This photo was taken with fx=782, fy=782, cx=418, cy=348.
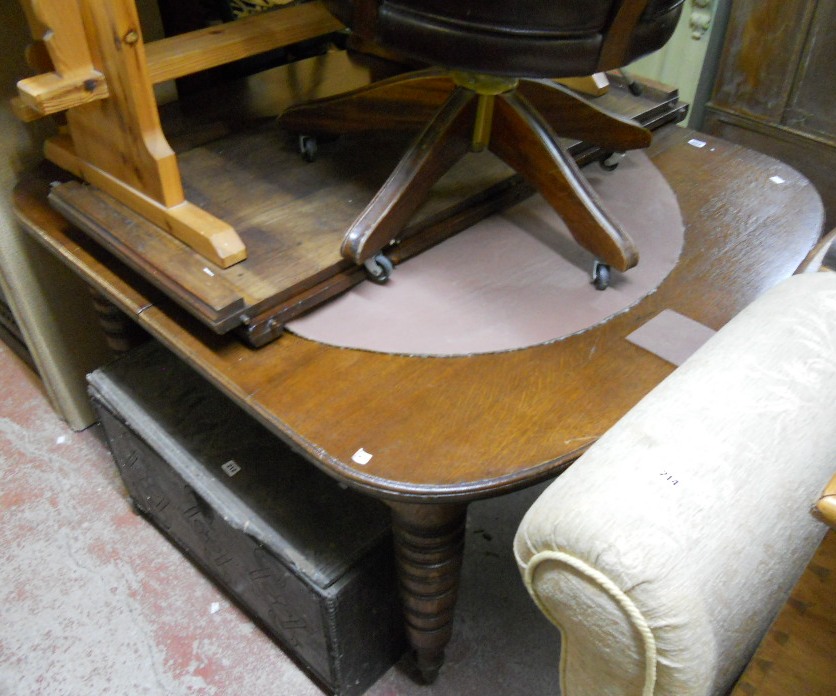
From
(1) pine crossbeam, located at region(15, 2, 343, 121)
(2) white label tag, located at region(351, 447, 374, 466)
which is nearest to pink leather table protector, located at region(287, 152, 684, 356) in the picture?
(2) white label tag, located at region(351, 447, 374, 466)

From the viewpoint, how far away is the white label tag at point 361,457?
0.72 meters

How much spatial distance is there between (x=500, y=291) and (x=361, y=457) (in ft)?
0.98

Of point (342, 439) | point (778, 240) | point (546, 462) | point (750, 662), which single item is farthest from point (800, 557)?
point (778, 240)

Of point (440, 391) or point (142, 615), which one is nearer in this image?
point (440, 391)

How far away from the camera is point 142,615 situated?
113cm

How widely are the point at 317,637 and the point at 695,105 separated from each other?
1432mm

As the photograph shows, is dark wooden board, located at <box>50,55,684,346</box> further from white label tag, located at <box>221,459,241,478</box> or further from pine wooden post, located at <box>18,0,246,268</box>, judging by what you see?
white label tag, located at <box>221,459,241,478</box>

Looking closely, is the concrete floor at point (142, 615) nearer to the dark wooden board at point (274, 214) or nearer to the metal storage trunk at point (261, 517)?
the metal storage trunk at point (261, 517)

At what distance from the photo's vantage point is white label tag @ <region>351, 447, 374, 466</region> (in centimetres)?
72

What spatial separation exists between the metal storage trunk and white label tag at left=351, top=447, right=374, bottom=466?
0.72ft

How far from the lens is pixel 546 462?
0.72 m

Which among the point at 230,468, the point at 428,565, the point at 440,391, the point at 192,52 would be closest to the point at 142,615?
the point at 230,468

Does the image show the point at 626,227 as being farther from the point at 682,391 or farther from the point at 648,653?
the point at 648,653

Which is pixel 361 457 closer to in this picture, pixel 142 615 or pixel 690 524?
pixel 690 524
